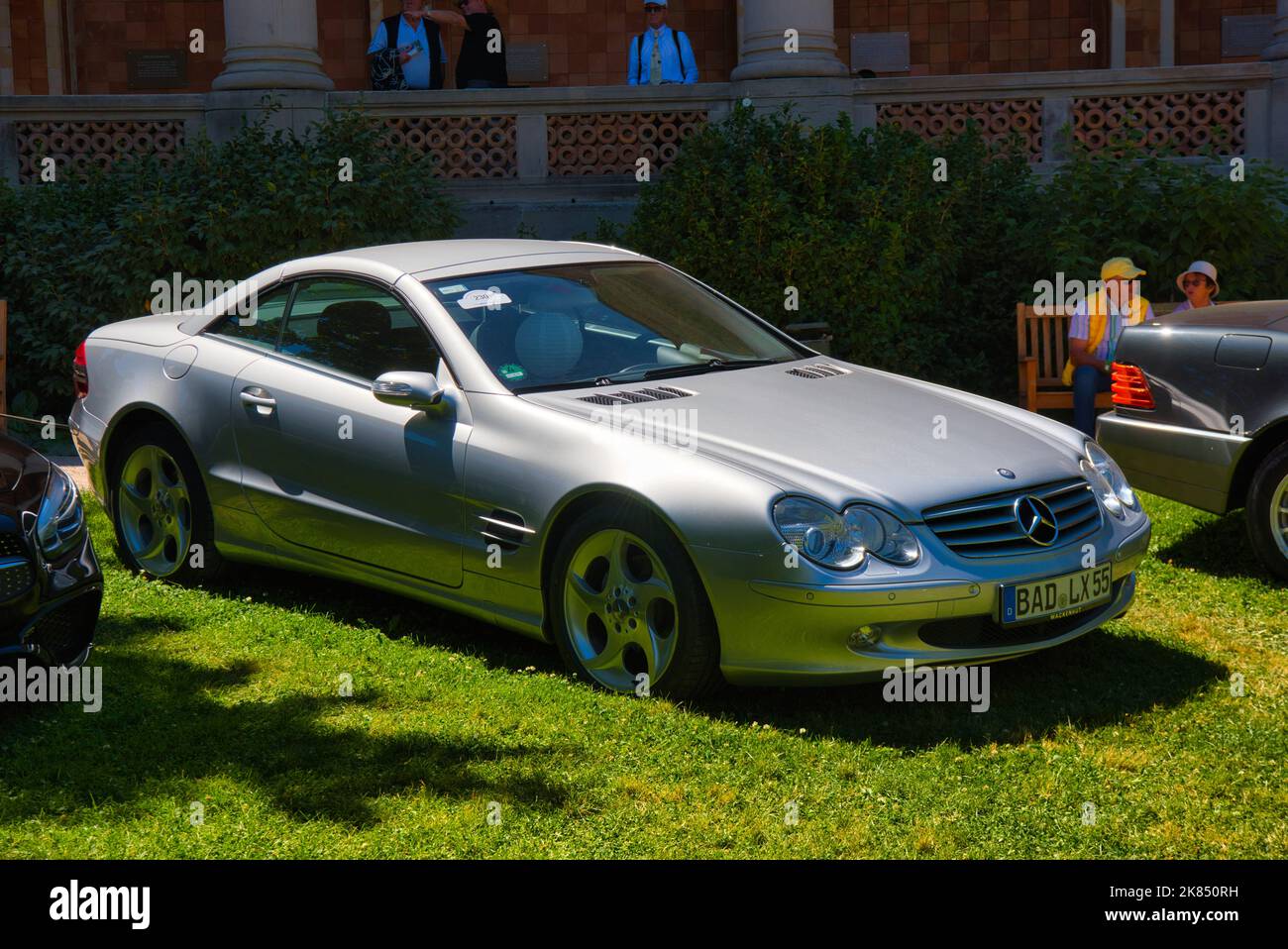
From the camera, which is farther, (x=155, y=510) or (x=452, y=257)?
(x=155, y=510)

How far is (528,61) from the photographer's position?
20250 millimetres

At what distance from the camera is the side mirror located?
20.6 feet

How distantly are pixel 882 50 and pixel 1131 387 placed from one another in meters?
13.1

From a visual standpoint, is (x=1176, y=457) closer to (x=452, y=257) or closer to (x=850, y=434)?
(x=850, y=434)

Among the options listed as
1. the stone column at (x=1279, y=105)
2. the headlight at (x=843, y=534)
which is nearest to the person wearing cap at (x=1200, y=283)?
the stone column at (x=1279, y=105)

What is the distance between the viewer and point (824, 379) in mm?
6758

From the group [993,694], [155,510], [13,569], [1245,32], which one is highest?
[1245,32]

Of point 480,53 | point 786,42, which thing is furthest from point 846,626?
point 480,53

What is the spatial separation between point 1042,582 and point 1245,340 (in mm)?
2539

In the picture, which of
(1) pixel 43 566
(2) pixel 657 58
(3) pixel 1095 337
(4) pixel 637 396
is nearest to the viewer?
(1) pixel 43 566

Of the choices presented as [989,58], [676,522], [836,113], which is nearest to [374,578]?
[676,522]

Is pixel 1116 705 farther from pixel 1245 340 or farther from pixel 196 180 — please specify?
pixel 196 180
